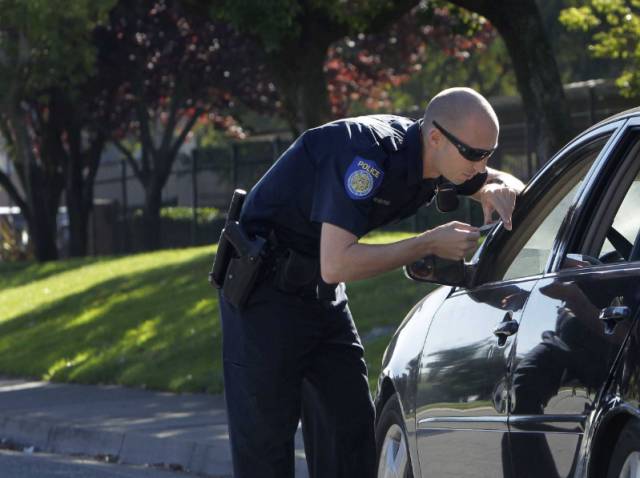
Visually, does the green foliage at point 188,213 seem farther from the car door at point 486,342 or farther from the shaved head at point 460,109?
the shaved head at point 460,109

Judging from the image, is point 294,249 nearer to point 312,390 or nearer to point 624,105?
point 312,390

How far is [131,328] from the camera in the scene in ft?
52.9

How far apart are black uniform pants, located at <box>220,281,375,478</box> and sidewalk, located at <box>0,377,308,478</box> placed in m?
3.32

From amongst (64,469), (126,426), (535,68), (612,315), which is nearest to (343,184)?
(612,315)

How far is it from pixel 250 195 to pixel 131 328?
11317 mm

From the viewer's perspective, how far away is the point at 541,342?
4262mm

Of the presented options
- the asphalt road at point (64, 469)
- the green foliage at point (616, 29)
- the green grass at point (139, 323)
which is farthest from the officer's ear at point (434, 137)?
the green foliage at point (616, 29)

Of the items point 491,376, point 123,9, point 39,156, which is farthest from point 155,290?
point 39,156

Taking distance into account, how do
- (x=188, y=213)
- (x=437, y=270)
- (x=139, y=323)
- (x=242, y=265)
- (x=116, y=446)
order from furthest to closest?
(x=188, y=213) < (x=139, y=323) < (x=116, y=446) < (x=242, y=265) < (x=437, y=270)

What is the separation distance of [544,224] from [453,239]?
2.33 ft

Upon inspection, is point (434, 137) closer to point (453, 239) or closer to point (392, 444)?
point (453, 239)

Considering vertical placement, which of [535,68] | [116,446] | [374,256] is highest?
[535,68]

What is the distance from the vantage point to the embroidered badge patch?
4496 mm

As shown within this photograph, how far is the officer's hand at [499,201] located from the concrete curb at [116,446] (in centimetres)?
424
